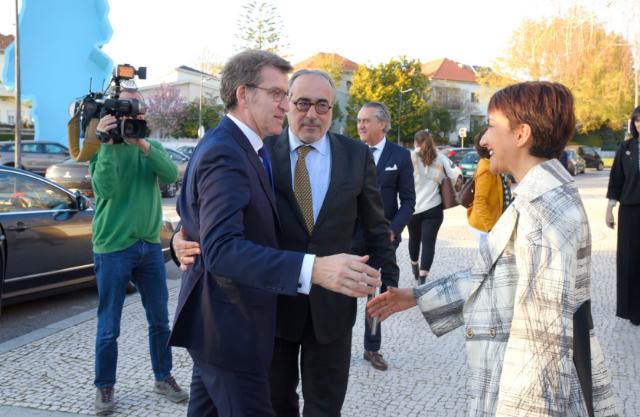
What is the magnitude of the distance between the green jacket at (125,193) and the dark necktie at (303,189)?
1.48 metres

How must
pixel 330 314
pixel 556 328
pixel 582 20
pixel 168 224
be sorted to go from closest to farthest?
pixel 556 328 < pixel 330 314 < pixel 168 224 < pixel 582 20

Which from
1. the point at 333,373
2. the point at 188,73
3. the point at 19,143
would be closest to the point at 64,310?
the point at 333,373

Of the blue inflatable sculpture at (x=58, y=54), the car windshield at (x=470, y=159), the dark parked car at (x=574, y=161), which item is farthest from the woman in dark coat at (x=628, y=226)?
the dark parked car at (x=574, y=161)

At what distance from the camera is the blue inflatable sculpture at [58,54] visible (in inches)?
1016

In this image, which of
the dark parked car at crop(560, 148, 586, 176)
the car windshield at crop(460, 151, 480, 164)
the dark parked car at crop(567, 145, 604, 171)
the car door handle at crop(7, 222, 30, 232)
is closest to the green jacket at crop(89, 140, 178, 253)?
the car door handle at crop(7, 222, 30, 232)

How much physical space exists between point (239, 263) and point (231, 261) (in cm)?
3

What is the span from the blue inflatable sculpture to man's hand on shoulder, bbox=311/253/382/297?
25.6 m

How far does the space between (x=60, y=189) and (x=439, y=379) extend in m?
4.84

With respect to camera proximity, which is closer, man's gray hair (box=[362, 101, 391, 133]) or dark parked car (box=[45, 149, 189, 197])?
man's gray hair (box=[362, 101, 391, 133])

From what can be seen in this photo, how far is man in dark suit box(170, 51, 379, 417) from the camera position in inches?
81.9

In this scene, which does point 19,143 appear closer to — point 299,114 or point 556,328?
point 299,114

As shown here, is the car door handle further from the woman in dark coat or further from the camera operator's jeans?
the woman in dark coat

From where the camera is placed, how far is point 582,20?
1480cm

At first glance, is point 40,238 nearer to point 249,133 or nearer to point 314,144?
point 314,144
